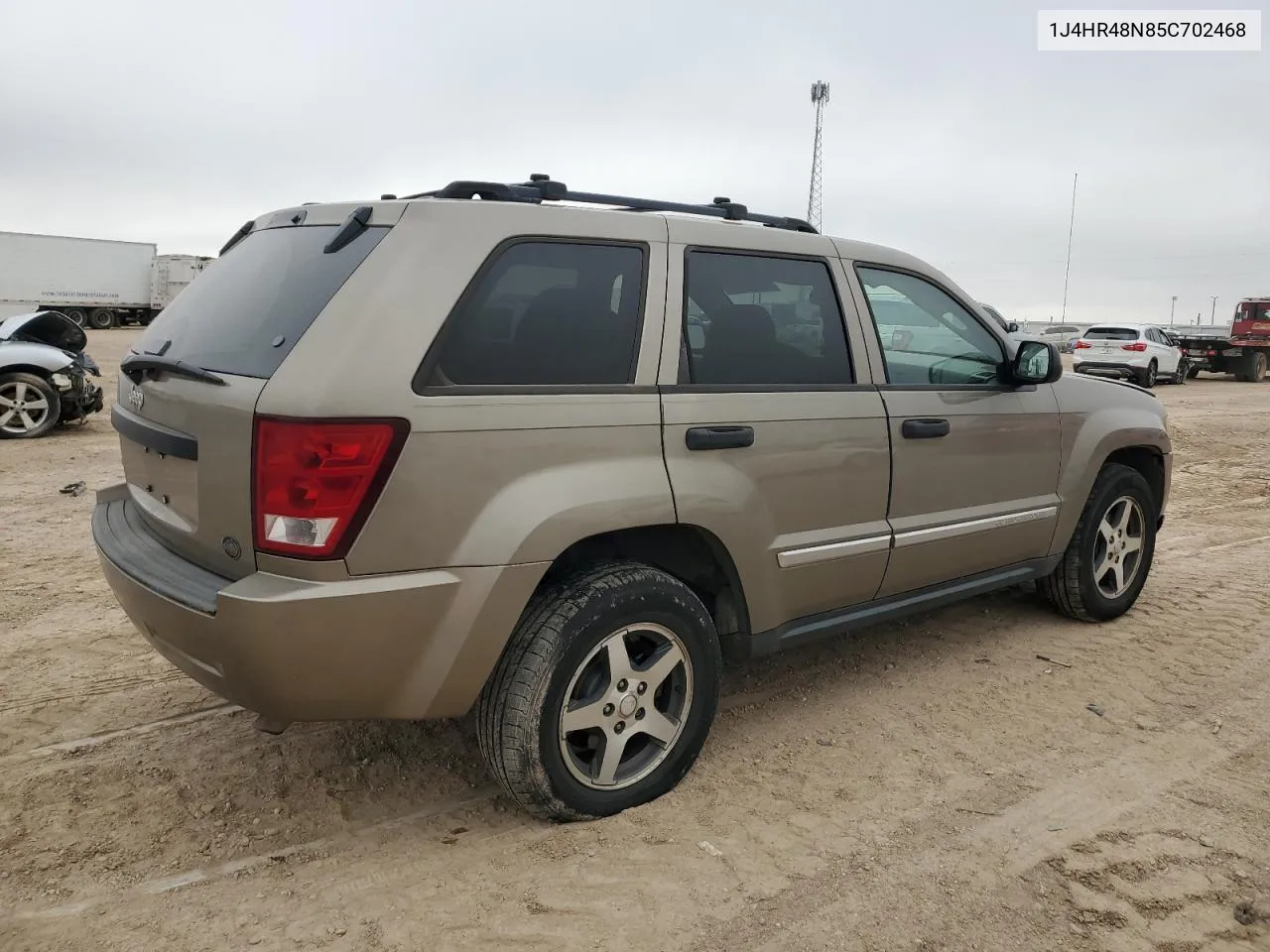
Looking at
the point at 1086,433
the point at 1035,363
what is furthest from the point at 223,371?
the point at 1086,433

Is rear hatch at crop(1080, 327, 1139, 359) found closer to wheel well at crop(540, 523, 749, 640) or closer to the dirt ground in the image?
the dirt ground

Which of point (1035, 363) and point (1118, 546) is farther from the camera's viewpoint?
point (1118, 546)

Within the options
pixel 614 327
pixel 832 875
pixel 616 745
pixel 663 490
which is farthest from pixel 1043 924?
pixel 614 327

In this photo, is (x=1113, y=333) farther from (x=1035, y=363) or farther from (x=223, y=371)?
(x=223, y=371)

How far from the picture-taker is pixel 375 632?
257 centimetres

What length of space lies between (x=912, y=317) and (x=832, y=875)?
2.30 metres

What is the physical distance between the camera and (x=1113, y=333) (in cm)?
2208

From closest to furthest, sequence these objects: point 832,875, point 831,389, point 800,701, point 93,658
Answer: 1. point 832,875
2. point 831,389
3. point 800,701
4. point 93,658

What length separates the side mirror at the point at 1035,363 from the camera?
4.17 meters

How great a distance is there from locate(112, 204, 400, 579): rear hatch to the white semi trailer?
3467 cm

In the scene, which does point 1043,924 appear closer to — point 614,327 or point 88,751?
point 614,327

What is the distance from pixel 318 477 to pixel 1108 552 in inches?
162

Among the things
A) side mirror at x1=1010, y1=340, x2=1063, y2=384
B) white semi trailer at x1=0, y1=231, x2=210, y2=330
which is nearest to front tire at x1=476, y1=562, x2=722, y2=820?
side mirror at x1=1010, y1=340, x2=1063, y2=384

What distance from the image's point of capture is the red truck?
25281 mm
